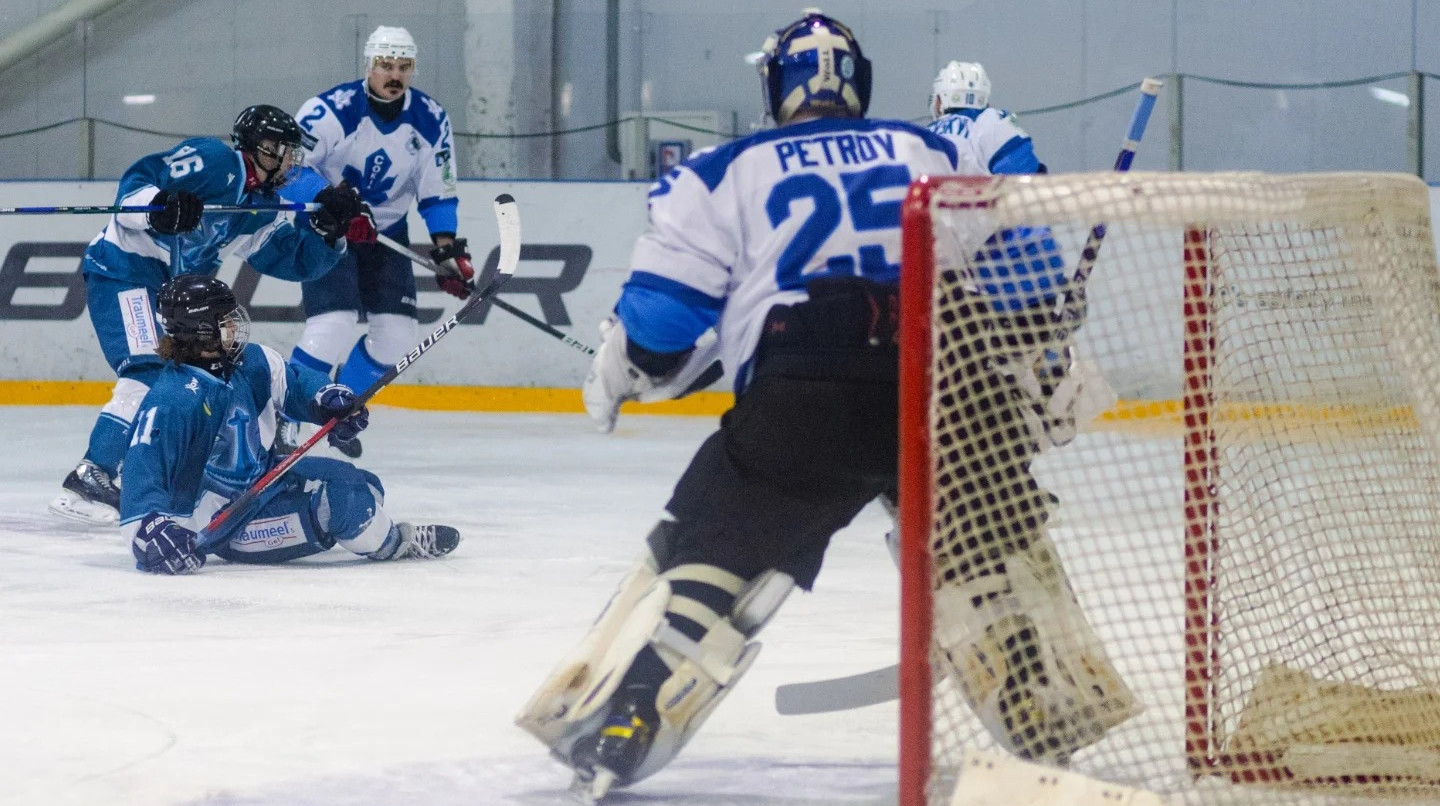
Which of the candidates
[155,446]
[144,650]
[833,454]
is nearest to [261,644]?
[144,650]

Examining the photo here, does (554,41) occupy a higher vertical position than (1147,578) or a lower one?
higher

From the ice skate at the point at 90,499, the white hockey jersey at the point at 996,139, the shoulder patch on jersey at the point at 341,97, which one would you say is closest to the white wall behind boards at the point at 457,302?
the shoulder patch on jersey at the point at 341,97

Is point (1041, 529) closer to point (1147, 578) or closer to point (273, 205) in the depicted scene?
point (1147, 578)

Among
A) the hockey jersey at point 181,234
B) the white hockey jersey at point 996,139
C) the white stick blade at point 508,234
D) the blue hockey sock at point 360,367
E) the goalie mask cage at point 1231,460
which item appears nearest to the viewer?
the goalie mask cage at point 1231,460

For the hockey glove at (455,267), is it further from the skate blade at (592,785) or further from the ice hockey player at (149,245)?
the skate blade at (592,785)

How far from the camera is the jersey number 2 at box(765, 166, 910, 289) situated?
1.99 meters

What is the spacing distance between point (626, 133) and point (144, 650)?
4.85m

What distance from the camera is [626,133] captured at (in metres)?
7.49

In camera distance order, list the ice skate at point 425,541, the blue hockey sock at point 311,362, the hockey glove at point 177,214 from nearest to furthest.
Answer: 1. the ice skate at point 425,541
2. the hockey glove at point 177,214
3. the blue hockey sock at point 311,362

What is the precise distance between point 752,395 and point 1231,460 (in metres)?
0.58

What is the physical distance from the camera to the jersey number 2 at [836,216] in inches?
78.2

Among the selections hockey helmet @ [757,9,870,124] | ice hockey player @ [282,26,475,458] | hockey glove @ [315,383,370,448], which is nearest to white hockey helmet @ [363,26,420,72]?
ice hockey player @ [282,26,475,458]

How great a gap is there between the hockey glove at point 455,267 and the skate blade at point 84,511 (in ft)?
4.26

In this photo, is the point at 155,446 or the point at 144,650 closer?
the point at 144,650
